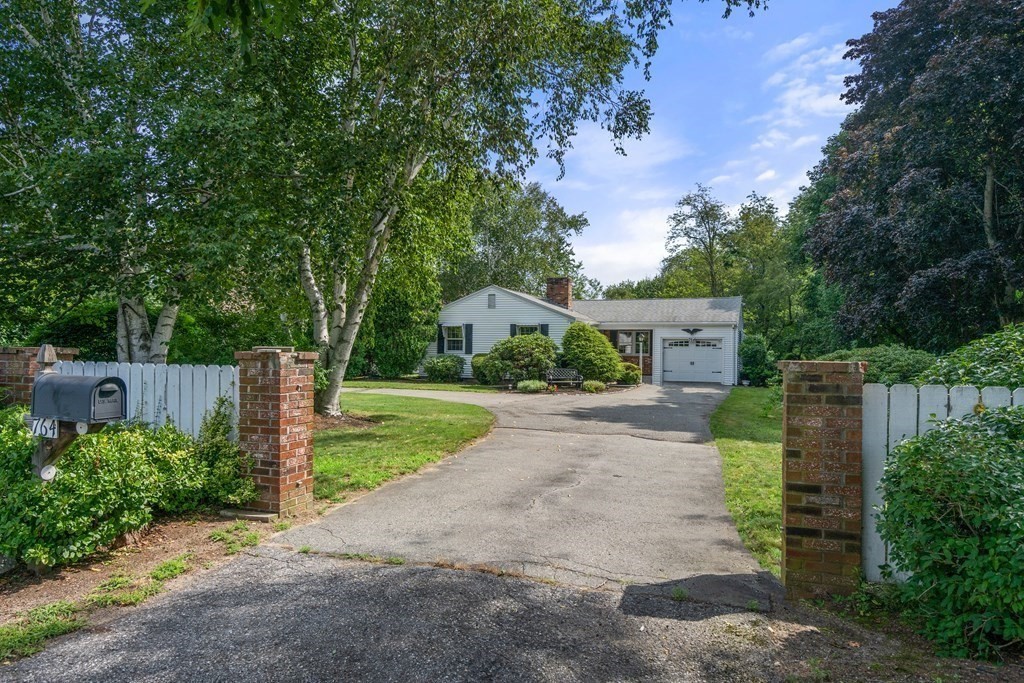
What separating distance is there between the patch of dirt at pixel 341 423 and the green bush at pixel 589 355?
1049 centimetres

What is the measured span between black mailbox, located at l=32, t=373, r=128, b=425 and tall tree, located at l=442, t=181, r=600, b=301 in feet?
112

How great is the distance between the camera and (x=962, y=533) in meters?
2.83

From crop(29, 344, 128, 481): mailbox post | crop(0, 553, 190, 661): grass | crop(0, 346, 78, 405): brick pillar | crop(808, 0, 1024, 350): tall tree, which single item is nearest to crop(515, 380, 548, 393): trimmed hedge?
crop(808, 0, 1024, 350): tall tree

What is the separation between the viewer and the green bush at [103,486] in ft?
12.6

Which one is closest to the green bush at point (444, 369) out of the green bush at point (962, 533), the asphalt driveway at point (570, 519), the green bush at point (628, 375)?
the green bush at point (628, 375)

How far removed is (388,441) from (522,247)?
3083cm

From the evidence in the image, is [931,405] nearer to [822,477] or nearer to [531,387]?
[822,477]

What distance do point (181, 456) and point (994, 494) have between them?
18.0 feet

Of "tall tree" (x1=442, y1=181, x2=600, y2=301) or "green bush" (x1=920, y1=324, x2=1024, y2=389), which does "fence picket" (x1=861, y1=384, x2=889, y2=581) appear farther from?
"tall tree" (x1=442, y1=181, x2=600, y2=301)

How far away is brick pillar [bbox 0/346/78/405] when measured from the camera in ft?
18.5

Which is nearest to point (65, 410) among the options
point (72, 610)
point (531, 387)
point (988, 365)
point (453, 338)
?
point (72, 610)

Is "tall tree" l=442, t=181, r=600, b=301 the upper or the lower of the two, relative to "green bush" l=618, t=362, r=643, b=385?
upper

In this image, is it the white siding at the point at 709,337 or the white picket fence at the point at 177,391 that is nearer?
the white picket fence at the point at 177,391

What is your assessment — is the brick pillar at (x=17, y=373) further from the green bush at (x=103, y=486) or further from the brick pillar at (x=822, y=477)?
the brick pillar at (x=822, y=477)
